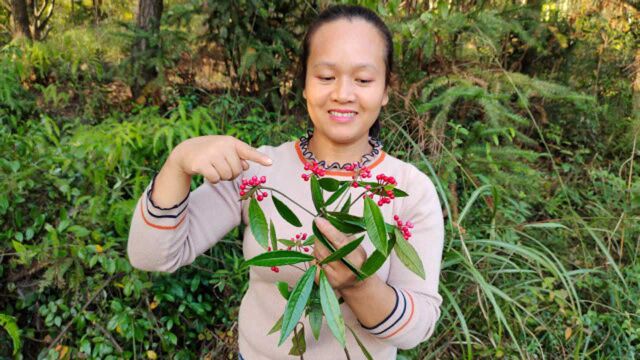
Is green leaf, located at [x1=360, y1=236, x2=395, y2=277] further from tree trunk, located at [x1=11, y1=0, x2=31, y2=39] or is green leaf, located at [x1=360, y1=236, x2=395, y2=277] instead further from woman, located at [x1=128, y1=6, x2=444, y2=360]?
tree trunk, located at [x1=11, y1=0, x2=31, y2=39]

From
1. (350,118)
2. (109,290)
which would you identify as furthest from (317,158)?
(109,290)

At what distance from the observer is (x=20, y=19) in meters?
4.29

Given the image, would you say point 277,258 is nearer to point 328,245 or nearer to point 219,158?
point 328,245

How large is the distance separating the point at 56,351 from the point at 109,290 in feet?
0.90

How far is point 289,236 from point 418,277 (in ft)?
1.00

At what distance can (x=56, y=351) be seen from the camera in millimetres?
1684

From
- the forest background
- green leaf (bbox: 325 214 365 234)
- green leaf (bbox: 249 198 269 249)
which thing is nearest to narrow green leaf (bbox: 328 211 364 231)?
green leaf (bbox: 325 214 365 234)

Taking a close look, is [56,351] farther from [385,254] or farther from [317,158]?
[385,254]

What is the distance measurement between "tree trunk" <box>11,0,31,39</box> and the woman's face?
433cm

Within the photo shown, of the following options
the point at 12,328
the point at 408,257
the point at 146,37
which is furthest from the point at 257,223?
the point at 146,37

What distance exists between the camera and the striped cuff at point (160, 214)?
887 mm

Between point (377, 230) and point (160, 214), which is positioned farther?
point (160, 214)

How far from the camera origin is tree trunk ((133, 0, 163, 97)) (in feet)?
8.75

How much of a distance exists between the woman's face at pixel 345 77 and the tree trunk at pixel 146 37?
1.93 metres
